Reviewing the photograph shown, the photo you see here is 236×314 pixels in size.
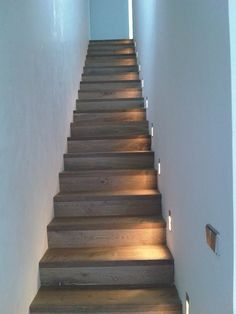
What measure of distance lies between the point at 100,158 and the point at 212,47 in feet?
7.73

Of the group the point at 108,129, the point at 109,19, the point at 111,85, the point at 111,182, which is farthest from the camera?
the point at 109,19

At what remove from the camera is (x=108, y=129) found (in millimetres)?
4035

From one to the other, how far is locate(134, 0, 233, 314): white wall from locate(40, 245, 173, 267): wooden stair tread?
0.42 feet

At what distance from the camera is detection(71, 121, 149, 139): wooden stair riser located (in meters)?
4.02

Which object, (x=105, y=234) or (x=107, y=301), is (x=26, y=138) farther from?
(x=107, y=301)

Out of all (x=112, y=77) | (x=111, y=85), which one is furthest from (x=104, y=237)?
(x=112, y=77)

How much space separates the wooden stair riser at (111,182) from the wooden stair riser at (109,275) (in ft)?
3.20

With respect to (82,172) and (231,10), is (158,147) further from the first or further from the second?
(231,10)

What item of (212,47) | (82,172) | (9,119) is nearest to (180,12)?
(212,47)

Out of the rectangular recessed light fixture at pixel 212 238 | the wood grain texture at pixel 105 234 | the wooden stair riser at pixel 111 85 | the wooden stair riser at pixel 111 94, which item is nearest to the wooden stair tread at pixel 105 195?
the wood grain texture at pixel 105 234

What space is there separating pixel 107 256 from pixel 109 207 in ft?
1.86

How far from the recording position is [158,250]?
261 centimetres

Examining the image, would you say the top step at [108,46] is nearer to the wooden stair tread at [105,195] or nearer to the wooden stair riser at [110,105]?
the wooden stair riser at [110,105]

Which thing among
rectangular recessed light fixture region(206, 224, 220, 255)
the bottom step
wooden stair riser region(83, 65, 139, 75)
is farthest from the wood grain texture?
wooden stair riser region(83, 65, 139, 75)
